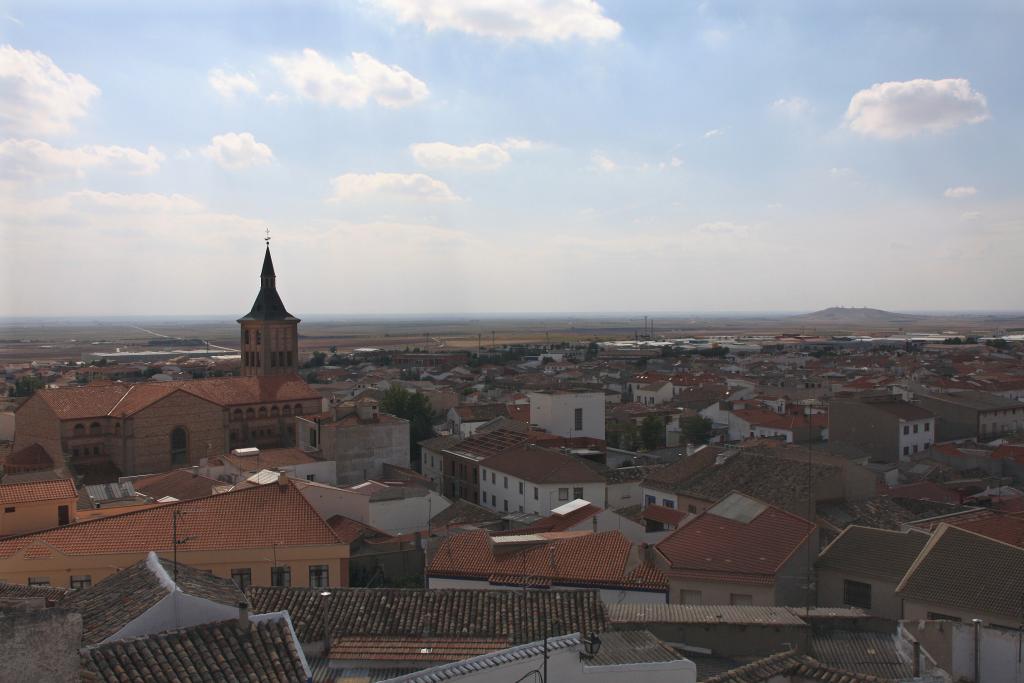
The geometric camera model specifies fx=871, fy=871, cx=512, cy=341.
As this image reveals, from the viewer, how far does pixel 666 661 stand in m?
7.98

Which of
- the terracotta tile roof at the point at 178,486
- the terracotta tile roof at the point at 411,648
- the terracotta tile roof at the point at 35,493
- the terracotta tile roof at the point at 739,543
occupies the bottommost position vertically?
the terracotta tile roof at the point at 178,486

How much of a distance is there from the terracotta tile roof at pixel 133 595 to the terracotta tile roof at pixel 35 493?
8321 mm

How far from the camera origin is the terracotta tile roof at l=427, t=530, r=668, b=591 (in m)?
14.7

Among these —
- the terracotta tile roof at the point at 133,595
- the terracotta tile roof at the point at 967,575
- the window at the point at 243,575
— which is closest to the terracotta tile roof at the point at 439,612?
the terracotta tile roof at the point at 133,595

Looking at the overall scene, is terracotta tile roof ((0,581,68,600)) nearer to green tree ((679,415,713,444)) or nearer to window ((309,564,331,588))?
window ((309,564,331,588))

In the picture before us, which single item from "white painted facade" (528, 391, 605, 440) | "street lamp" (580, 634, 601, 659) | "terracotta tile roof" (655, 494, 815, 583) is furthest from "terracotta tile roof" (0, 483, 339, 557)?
"white painted facade" (528, 391, 605, 440)

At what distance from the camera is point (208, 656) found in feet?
22.4

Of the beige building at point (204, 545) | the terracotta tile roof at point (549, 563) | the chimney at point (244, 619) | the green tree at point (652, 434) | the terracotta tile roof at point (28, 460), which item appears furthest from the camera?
the green tree at point (652, 434)

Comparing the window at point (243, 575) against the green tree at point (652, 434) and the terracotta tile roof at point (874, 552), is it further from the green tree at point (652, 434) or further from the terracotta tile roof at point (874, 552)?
the green tree at point (652, 434)

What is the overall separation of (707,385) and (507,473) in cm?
4152

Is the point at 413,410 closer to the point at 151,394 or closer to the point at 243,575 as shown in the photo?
the point at 151,394

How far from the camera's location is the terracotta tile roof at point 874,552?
46.3ft

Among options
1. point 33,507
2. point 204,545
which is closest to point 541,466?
point 204,545

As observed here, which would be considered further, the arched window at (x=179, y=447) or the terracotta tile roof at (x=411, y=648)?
the arched window at (x=179, y=447)
